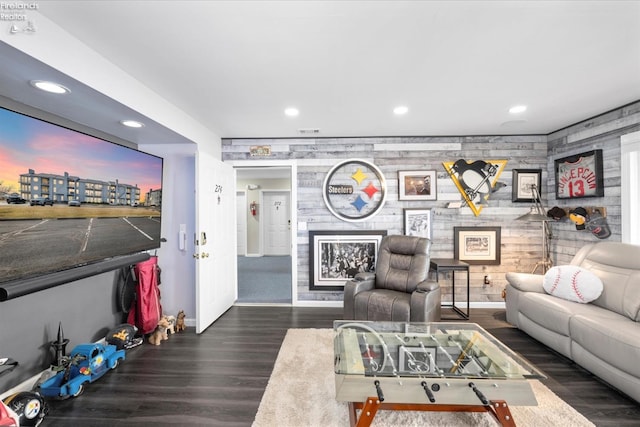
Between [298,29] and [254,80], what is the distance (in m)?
0.73

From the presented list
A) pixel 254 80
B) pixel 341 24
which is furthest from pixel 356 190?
pixel 341 24

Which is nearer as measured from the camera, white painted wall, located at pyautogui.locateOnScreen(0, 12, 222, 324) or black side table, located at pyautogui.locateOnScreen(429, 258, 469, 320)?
white painted wall, located at pyautogui.locateOnScreen(0, 12, 222, 324)

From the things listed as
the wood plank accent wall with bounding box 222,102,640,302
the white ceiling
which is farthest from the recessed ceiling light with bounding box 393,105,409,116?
the wood plank accent wall with bounding box 222,102,640,302

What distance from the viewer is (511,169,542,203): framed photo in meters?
3.70

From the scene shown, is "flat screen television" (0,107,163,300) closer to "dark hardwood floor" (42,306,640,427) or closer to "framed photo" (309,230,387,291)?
"dark hardwood floor" (42,306,640,427)

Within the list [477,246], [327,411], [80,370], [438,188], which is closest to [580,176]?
[477,246]

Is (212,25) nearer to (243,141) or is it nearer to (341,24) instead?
(341,24)

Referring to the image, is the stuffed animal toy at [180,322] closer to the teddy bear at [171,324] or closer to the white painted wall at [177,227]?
the teddy bear at [171,324]

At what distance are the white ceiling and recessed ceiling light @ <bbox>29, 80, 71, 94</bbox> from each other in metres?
0.08

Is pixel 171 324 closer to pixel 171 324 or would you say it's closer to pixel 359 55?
pixel 171 324

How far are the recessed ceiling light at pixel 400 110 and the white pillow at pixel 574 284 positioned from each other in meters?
2.33

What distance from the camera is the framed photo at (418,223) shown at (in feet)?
12.3

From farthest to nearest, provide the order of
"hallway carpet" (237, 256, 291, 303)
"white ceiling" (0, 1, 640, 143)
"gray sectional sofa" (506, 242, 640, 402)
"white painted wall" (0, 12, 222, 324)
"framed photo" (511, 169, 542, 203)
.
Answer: "hallway carpet" (237, 256, 291, 303), "framed photo" (511, 169, 542, 203), "white painted wall" (0, 12, 222, 324), "gray sectional sofa" (506, 242, 640, 402), "white ceiling" (0, 1, 640, 143)

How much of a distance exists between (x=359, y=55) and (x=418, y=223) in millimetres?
2559
